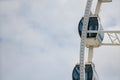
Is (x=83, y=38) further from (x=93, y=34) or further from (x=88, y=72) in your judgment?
(x=88, y=72)

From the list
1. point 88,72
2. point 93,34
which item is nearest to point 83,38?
point 93,34

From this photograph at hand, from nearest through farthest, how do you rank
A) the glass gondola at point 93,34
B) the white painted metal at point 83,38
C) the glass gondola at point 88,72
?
the white painted metal at point 83,38 → the glass gondola at point 88,72 → the glass gondola at point 93,34

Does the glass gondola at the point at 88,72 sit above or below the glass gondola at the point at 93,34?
below

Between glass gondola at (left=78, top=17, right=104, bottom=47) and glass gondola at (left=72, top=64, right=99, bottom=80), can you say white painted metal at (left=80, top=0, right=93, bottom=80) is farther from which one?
Answer: glass gondola at (left=78, top=17, right=104, bottom=47)

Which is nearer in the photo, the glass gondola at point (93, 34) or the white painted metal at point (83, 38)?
the white painted metal at point (83, 38)

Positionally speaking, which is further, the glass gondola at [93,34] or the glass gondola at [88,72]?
the glass gondola at [93,34]

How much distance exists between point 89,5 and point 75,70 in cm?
804

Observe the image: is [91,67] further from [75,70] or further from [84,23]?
[84,23]

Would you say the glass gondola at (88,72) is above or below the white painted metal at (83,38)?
below

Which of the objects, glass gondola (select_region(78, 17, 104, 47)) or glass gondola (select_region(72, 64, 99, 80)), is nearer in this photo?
glass gondola (select_region(72, 64, 99, 80))

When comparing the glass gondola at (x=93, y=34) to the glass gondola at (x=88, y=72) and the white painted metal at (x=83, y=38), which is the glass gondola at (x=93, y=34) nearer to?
the white painted metal at (x=83, y=38)

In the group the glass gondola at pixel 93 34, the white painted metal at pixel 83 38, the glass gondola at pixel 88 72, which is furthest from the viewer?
the glass gondola at pixel 93 34

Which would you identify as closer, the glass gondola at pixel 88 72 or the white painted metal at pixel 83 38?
the white painted metal at pixel 83 38

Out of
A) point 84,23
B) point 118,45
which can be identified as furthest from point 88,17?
point 118,45
